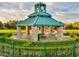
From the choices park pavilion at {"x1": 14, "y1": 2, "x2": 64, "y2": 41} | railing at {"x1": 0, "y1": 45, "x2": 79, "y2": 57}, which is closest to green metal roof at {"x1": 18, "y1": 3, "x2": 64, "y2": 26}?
park pavilion at {"x1": 14, "y1": 2, "x2": 64, "y2": 41}

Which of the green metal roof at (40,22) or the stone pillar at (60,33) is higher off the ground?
the green metal roof at (40,22)

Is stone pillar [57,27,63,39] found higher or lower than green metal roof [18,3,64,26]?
lower

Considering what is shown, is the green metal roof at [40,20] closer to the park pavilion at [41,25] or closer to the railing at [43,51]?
the park pavilion at [41,25]

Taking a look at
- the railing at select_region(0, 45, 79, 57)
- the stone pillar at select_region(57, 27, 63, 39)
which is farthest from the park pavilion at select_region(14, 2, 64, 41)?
the railing at select_region(0, 45, 79, 57)

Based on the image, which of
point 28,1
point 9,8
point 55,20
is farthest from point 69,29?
point 9,8

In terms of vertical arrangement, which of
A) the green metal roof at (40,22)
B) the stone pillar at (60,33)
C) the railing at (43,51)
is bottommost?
the railing at (43,51)

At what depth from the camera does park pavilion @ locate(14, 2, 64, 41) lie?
2375 mm

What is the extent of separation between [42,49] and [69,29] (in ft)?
1.20

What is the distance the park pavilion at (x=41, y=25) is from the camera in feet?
7.79

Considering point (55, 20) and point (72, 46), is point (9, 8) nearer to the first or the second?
point (55, 20)

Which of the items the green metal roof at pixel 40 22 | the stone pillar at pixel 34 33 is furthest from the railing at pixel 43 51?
the green metal roof at pixel 40 22

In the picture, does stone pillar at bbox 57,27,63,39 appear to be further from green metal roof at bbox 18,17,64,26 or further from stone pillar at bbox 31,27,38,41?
stone pillar at bbox 31,27,38,41

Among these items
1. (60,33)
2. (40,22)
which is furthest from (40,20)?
(60,33)

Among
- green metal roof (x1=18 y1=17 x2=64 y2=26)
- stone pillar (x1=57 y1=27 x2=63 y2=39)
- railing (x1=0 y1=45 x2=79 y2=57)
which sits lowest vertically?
railing (x1=0 y1=45 x2=79 y2=57)
